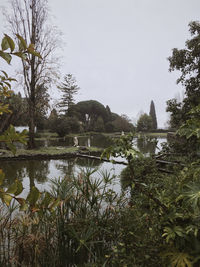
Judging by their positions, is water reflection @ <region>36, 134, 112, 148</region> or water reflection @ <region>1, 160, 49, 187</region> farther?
water reflection @ <region>36, 134, 112, 148</region>

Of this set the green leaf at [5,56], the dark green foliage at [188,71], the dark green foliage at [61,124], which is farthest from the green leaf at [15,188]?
the dark green foliage at [61,124]

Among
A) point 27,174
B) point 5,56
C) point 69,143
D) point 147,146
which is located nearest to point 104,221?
point 5,56

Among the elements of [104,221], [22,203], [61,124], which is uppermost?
[61,124]

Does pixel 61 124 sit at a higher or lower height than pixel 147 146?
higher

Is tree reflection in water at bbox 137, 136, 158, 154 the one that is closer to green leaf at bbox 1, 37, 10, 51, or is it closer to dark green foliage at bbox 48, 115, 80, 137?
green leaf at bbox 1, 37, 10, 51

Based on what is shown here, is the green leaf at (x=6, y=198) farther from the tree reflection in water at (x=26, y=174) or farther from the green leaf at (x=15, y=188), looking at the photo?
the tree reflection in water at (x=26, y=174)

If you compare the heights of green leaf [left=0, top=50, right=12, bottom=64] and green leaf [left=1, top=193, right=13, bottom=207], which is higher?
green leaf [left=0, top=50, right=12, bottom=64]

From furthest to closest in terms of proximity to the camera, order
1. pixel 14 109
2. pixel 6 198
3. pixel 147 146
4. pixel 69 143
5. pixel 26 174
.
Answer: pixel 69 143, pixel 14 109, pixel 147 146, pixel 26 174, pixel 6 198

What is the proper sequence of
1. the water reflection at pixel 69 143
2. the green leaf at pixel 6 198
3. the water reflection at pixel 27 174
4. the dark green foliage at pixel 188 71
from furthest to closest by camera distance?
the water reflection at pixel 69 143
the dark green foliage at pixel 188 71
the water reflection at pixel 27 174
the green leaf at pixel 6 198

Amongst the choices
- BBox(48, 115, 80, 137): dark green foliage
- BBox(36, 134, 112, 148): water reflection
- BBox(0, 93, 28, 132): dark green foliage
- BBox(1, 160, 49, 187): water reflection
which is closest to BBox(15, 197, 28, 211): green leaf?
BBox(1, 160, 49, 187): water reflection

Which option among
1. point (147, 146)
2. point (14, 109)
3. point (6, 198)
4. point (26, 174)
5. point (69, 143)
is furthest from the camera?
point (69, 143)

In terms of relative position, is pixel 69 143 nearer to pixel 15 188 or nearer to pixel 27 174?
pixel 27 174

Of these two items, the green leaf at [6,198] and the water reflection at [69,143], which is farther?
the water reflection at [69,143]

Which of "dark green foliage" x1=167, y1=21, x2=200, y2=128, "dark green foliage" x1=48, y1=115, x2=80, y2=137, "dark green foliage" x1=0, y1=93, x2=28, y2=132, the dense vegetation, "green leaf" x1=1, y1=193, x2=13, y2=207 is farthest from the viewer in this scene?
"dark green foliage" x1=48, y1=115, x2=80, y2=137
